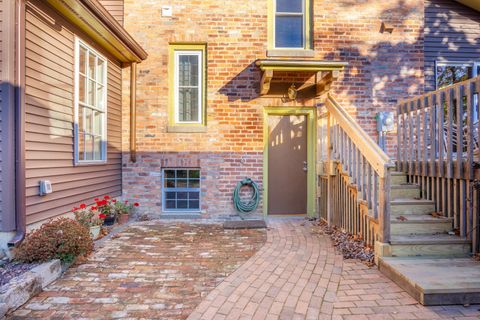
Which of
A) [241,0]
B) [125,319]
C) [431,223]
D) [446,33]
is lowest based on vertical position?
[125,319]

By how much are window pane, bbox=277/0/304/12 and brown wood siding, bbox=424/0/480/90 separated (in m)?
2.86

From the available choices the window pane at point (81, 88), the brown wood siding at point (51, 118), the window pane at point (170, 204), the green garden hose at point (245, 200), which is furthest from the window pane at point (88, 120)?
the green garden hose at point (245, 200)

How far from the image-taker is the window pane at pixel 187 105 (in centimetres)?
618

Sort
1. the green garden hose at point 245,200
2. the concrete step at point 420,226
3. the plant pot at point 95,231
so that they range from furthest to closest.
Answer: the green garden hose at point 245,200
the plant pot at point 95,231
the concrete step at point 420,226

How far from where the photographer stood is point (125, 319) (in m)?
2.47

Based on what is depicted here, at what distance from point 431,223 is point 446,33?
16.4 ft

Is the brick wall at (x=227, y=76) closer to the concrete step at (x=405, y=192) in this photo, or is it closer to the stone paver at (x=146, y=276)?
the stone paver at (x=146, y=276)

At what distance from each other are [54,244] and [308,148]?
460cm

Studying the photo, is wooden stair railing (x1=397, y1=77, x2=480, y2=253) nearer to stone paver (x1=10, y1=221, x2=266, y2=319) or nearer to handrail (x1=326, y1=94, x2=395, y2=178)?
handrail (x1=326, y1=94, x2=395, y2=178)

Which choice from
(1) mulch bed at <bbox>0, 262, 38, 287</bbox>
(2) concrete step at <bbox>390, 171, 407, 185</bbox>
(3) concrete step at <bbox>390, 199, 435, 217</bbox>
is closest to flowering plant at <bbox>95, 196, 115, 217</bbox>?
(1) mulch bed at <bbox>0, 262, 38, 287</bbox>

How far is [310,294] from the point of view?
9.50ft

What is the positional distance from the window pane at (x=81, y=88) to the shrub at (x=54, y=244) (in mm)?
2192

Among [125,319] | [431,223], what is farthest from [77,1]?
[431,223]

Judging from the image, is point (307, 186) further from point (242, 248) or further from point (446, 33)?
point (446, 33)
